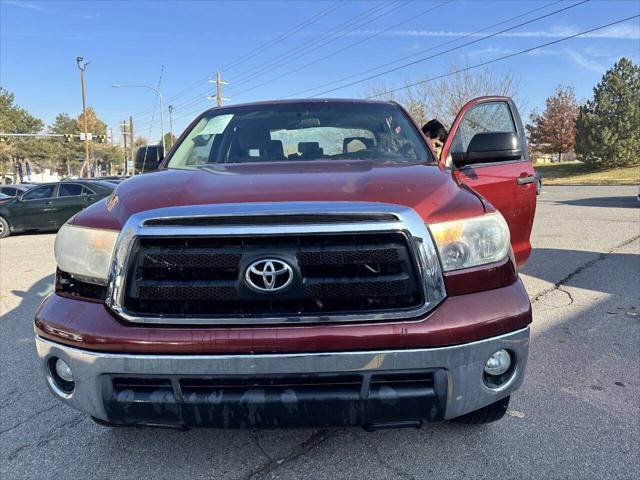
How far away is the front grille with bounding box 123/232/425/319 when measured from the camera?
1.84 metres

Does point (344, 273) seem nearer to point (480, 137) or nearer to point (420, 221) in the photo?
point (420, 221)

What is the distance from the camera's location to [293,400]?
1771 millimetres

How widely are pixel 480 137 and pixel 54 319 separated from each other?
8.81 ft

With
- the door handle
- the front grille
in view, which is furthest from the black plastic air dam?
the door handle

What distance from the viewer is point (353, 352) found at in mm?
1755

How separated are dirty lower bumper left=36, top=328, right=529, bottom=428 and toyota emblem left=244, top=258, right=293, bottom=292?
0.83 feet

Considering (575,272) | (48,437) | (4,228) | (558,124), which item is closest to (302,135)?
(48,437)

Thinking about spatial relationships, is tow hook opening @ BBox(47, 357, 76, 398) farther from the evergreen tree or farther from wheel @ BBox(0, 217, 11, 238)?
the evergreen tree

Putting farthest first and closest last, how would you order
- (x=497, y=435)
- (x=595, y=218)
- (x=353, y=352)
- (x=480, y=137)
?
(x=595, y=218) → (x=480, y=137) → (x=497, y=435) → (x=353, y=352)

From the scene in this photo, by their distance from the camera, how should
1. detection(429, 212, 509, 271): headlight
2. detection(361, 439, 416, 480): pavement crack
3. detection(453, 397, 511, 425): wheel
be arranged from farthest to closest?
1. detection(453, 397, 511, 425): wheel
2. detection(361, 439, 416, 480): pavement crack
3. detection(429, 212, 509, 271): headlight

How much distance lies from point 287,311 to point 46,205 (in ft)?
44.2

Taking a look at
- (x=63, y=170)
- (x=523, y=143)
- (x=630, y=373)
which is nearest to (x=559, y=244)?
(x=523, y=143)

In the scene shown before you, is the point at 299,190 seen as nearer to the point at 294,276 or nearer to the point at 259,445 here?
the point at 294,276

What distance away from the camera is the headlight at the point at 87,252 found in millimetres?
1974
